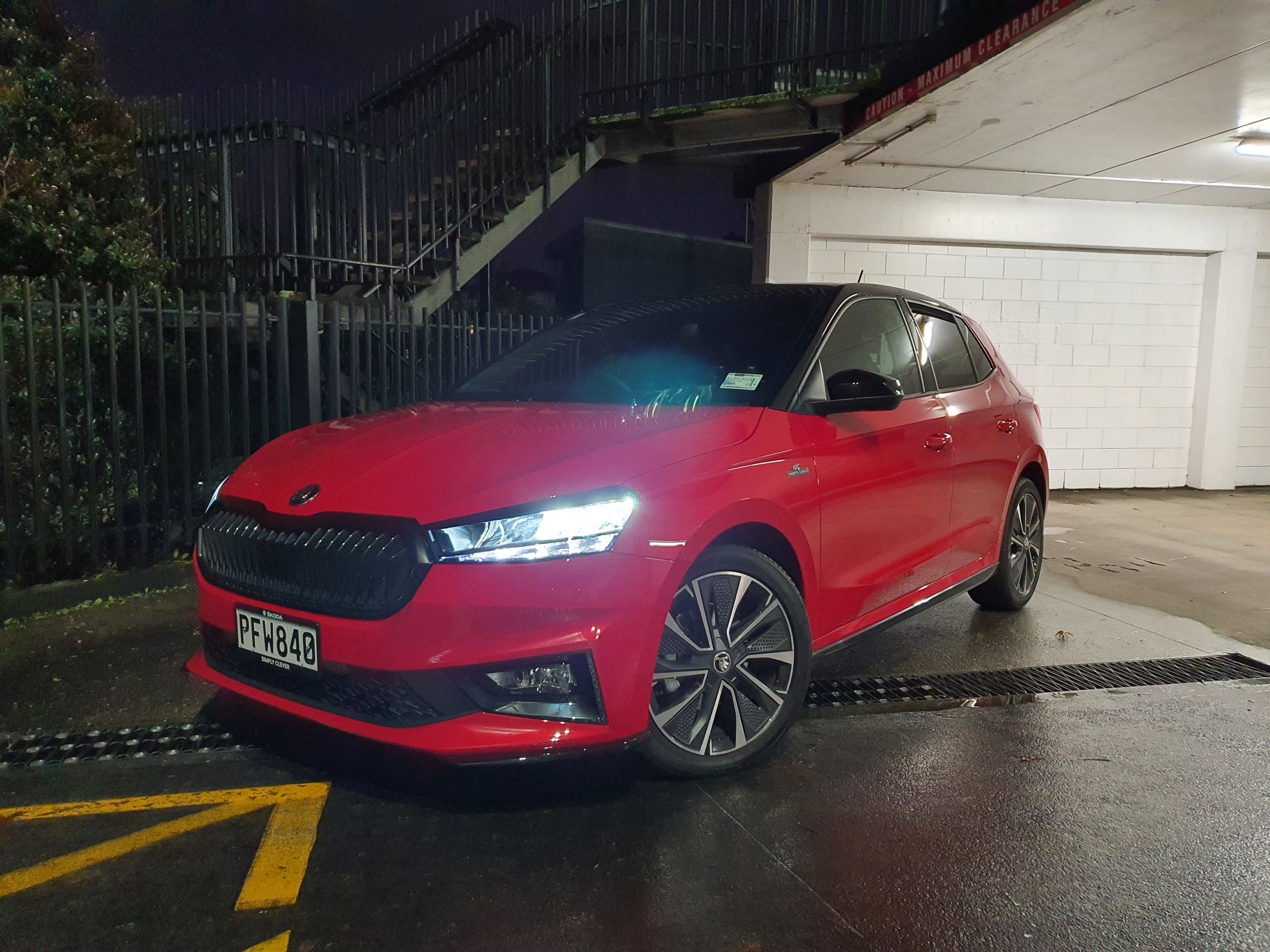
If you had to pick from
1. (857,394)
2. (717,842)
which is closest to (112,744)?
(717,842)

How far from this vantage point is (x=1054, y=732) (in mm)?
3475

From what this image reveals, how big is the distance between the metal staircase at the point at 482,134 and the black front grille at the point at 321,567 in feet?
22.7

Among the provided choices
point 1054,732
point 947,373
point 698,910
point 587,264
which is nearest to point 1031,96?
point 947,373

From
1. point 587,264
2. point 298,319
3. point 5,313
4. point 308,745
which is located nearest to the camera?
point 308,745

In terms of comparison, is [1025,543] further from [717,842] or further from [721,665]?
[717,842]

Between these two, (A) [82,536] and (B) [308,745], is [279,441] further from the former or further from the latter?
(A) [82,536]

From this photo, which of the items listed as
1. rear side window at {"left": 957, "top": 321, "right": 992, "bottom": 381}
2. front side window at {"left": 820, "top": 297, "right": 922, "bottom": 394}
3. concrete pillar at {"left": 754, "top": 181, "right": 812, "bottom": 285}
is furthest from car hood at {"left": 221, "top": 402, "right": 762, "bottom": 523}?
concrete pillar at {"left": 754, "top": 181, "right": 812, "bottom": 285}

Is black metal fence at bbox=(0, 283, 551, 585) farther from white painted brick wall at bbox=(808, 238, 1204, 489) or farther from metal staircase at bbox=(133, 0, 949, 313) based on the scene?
white painted brick wall at bbox=(808, 238, 1204, 489)

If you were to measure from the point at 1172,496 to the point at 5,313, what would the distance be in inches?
433

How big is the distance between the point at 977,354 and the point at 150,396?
539cm

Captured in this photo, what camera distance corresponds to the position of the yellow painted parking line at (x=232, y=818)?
7.69 feet

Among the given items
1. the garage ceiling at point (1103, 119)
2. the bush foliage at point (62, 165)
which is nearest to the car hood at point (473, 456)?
the garage ceiling at point (1103, 119)

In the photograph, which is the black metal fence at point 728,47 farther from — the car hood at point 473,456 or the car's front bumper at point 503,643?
the car's front bumper at point 503,643

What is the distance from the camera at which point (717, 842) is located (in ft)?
8.46
